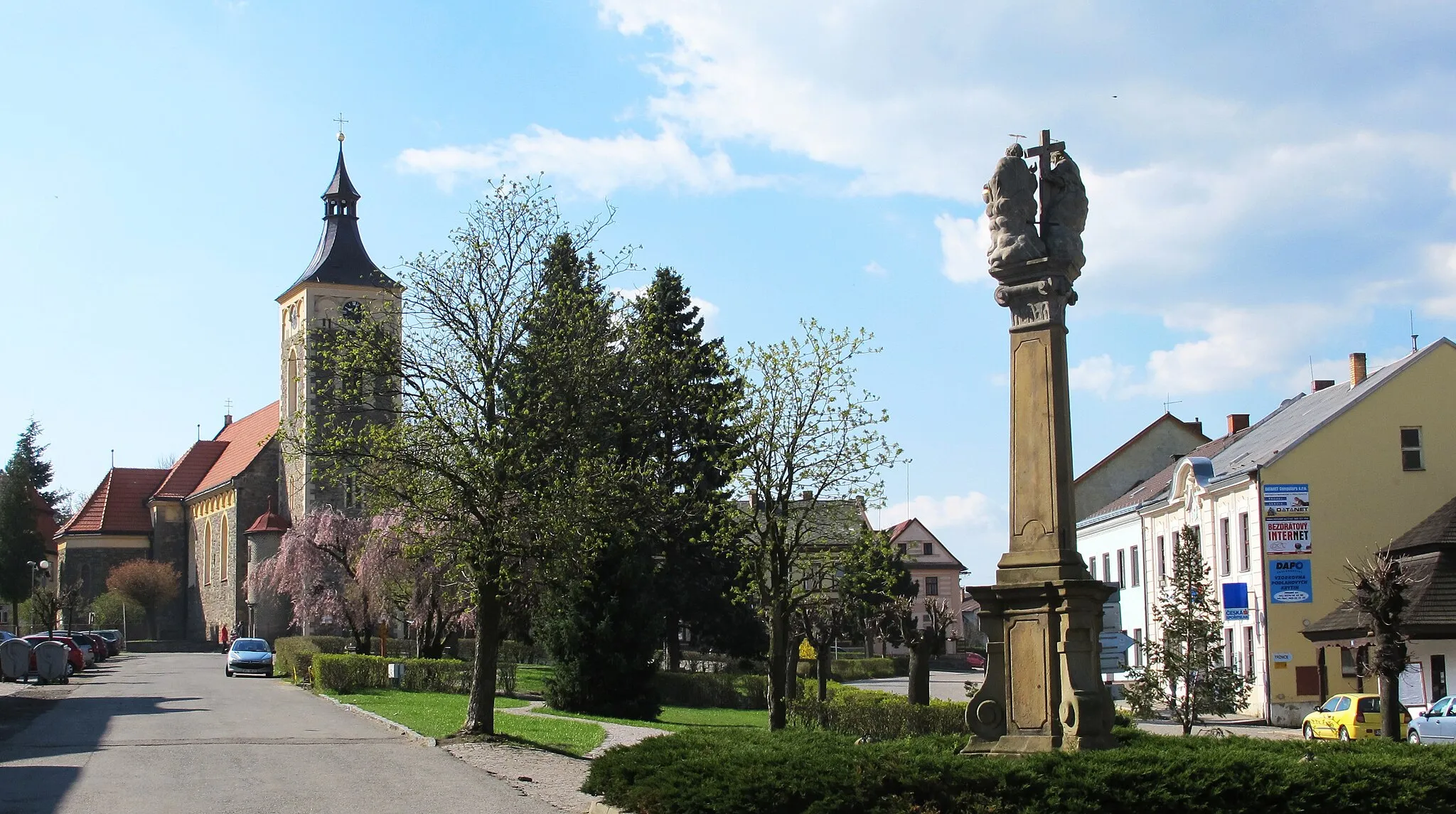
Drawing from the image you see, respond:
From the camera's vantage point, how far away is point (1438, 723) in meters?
26.7

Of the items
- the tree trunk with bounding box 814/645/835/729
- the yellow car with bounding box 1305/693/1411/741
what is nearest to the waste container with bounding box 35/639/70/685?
the tree trunk with bounding box 814/645/835/729

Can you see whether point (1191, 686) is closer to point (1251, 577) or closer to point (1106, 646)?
point (1251, 577)

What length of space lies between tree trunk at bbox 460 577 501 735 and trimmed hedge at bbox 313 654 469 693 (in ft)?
49.7

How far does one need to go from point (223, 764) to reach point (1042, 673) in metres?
11.6

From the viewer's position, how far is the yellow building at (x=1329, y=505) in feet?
128

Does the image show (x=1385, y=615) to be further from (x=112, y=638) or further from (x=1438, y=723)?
(x=112, y=638)

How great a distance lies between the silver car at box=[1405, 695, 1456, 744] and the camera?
26328 mm

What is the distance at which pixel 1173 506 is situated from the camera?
1837 inches

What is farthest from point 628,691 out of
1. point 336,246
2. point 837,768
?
point 336,246

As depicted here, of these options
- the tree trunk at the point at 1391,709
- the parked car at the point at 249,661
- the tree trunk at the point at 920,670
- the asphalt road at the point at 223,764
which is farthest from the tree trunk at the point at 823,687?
the parked car at the point at 249,661

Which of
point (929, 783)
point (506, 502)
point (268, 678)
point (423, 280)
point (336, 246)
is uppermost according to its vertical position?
point (336, 246)

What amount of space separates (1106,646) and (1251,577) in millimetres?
8654

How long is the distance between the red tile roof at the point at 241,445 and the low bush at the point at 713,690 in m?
50.9

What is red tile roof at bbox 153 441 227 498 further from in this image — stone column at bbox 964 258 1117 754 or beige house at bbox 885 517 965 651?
stone column at bbox 964 258 1117 754
